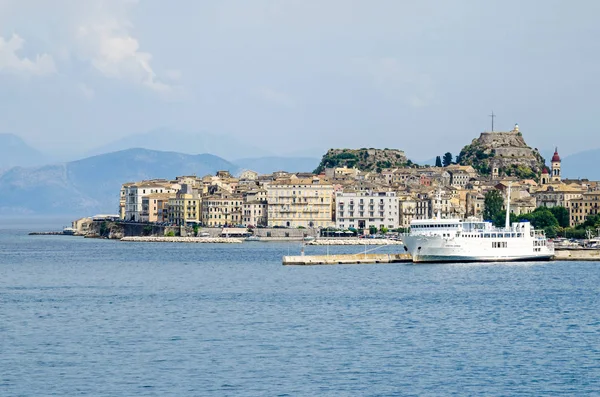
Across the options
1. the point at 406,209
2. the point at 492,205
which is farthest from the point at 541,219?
the point at 406,209

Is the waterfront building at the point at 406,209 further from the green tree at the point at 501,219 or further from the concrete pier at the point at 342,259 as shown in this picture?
the concrete pier at the point at 342,259

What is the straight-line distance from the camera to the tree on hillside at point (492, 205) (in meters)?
147

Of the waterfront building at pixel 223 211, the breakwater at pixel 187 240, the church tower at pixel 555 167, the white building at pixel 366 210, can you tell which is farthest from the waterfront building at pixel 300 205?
the church tower at pixel 555 167

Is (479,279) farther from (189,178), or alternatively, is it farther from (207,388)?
(189,178)

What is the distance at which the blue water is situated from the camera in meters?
36.5

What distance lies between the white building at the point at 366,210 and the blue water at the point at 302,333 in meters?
72.4

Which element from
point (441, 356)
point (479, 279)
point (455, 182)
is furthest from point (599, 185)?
point (441, 356)

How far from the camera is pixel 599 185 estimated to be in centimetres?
17862

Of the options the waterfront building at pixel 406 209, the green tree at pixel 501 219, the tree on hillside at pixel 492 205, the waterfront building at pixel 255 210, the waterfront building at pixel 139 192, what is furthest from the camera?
the waterfront building at pixel 139 192

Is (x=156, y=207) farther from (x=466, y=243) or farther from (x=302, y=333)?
(x=302, y=333)

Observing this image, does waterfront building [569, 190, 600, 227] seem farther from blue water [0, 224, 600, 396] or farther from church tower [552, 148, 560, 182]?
blue water [0, 224, 600, 396]

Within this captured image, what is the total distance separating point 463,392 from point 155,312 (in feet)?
69.2

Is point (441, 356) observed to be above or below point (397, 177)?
below

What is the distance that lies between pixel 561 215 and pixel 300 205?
29473 mm
